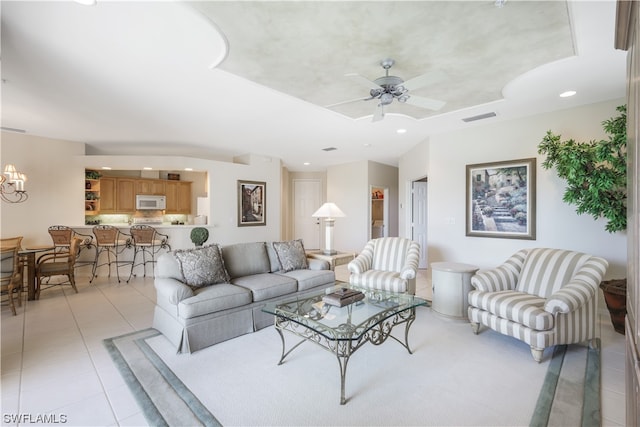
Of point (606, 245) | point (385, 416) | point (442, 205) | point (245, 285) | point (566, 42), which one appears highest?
point (566, 42)

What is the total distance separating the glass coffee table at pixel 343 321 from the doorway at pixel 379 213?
4.94m

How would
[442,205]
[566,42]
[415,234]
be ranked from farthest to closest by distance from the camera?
[415,234] → [442,205] → [566,42]

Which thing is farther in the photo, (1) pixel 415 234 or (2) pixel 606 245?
(1) pixel 415 234

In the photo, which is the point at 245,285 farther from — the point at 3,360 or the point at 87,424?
the point at 3,360

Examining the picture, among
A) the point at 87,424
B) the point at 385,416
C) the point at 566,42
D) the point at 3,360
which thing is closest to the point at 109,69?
the point at 3,360

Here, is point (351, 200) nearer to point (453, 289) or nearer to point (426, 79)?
point (453, 289)

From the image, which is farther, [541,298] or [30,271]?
[30,271]

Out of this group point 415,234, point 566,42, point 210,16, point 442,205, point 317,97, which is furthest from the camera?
point 415,234

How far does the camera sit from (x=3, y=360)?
7.98 ft

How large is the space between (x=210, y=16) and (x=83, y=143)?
547 centimetres

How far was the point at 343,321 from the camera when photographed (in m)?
2.29

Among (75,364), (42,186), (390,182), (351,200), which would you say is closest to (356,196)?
(351,200)

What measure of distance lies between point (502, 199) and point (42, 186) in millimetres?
7957

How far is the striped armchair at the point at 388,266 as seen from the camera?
11.7 feet
